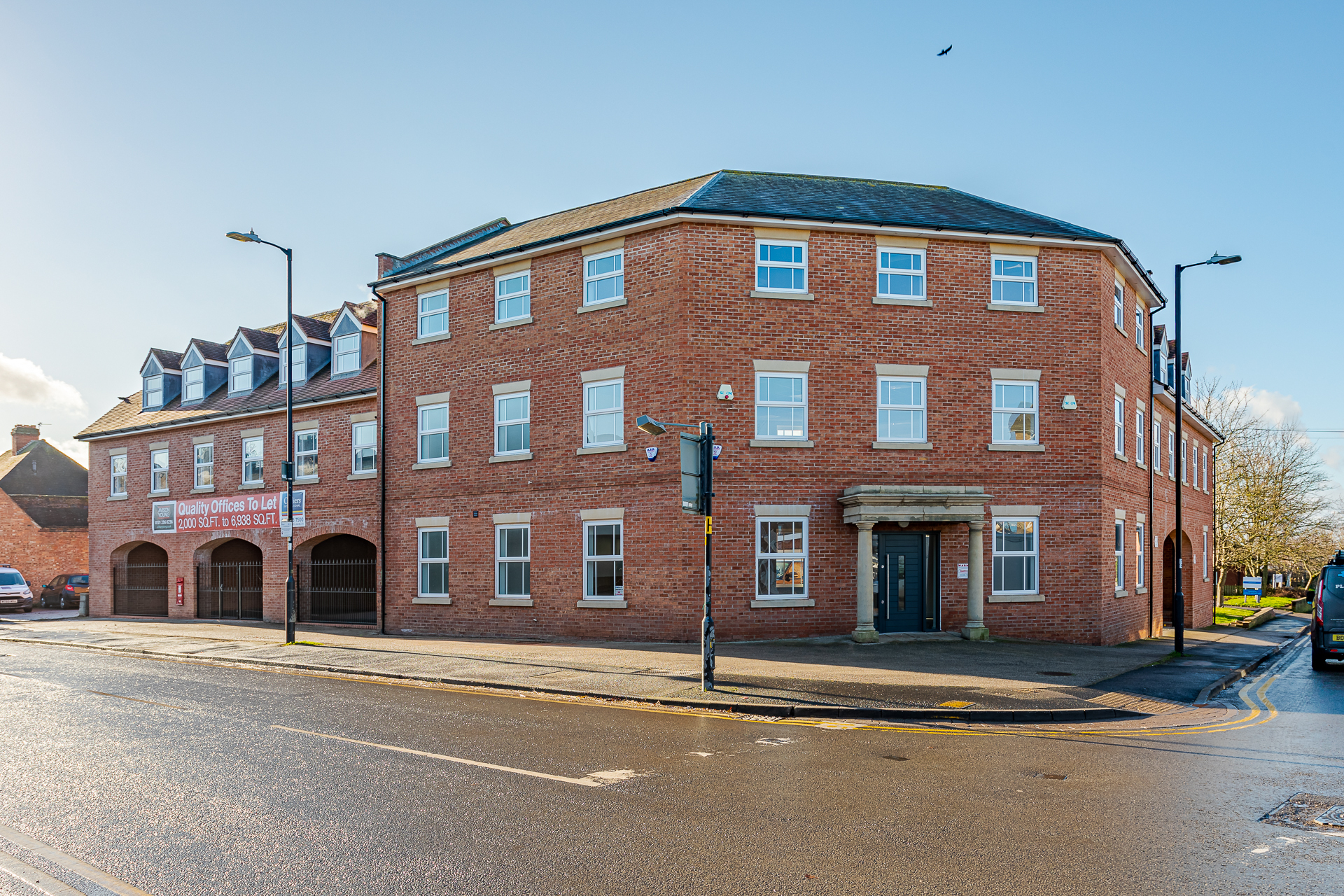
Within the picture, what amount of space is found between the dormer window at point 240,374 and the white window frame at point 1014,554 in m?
24.4

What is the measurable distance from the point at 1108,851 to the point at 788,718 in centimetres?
574

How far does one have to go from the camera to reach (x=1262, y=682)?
1658 cm

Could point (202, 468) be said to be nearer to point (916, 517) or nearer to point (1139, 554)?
point (916, 517)

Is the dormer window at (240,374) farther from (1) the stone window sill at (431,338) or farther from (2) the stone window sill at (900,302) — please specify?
(2) the stone window sill at (900,302)

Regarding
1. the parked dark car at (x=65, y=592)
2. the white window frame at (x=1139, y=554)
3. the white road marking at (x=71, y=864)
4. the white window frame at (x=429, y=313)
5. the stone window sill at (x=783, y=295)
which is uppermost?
the white window frame at (x=429, y=313)

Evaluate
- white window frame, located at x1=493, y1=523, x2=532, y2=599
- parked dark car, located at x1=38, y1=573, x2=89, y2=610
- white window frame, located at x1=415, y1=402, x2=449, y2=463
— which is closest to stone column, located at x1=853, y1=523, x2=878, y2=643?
white window frame, located at x1=493, y1=523, x2=532, y2=599

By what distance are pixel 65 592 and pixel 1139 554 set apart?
42175 millimetres

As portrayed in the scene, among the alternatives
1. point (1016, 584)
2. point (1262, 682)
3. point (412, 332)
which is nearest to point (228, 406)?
point (412, 332)

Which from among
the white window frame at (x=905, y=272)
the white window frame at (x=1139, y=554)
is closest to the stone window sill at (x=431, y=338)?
the white window frame at (x=905, y=272)

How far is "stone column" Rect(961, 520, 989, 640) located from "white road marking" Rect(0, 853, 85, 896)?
1743cm

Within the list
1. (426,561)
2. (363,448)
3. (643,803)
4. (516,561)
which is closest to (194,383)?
(363,448)

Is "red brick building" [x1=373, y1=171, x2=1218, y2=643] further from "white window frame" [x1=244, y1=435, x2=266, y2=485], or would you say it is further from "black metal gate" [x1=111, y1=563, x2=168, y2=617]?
"black metal gate" [x1=111, y1=563, x2=168, y2=617]

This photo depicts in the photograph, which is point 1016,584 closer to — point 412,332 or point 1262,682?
point 1262,682

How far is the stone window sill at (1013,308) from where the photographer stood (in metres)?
21.2
